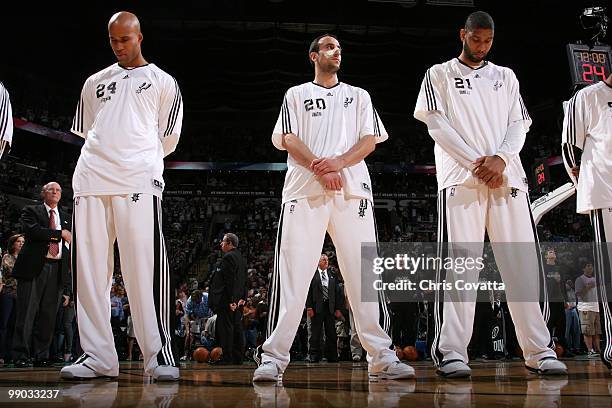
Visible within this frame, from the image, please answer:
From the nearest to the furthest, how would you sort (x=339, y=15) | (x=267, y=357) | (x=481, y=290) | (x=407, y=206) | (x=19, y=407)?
(x=19, y=407) < (x=267, y=357) < (x=481, y=290) < (x=339, y=15) < (x=407, y=206)

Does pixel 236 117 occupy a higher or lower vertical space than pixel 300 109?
higher

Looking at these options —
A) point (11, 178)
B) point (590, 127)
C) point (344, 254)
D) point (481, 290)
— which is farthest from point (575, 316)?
point (11, 178)

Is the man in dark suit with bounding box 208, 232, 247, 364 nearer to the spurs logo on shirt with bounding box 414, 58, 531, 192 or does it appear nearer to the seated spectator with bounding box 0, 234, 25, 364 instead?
the seated spectator with bounding box 0, 234, 25, 364

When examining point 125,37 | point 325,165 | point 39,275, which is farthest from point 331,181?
point 39,275

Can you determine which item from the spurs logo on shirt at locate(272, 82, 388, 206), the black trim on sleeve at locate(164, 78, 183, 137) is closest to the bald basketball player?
the black trim on sleeve at locate(164, 78, 183, 137)

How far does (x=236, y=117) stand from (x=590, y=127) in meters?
25.6

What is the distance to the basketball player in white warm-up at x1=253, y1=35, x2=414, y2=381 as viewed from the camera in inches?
146

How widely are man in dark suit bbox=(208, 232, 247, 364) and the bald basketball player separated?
508 cm

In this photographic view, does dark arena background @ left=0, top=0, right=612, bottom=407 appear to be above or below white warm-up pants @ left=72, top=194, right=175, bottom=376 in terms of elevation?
above

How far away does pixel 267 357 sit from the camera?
11.8 feet

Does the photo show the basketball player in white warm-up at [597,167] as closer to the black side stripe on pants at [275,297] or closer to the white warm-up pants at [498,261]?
the white warm-up pants at [498,261]

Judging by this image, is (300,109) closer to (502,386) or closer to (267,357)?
(267,357)

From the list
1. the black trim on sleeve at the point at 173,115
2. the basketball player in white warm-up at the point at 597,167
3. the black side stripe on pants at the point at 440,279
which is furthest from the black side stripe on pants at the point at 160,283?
the basketball player in white warm-up at the point at 597,167

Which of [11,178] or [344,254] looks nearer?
[344,254]
